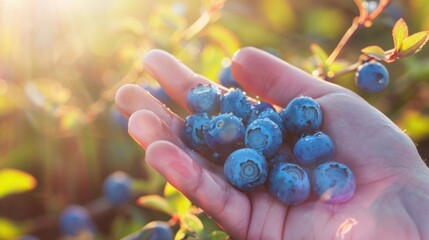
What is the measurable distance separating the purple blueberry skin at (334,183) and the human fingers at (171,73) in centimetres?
43

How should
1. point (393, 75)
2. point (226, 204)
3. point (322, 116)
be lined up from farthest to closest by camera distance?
1. point (393, 75)
2. point (322, 116)
3. point (226, 204)

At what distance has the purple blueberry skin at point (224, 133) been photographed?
1556 mm

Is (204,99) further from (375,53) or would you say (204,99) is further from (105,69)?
(105,69)

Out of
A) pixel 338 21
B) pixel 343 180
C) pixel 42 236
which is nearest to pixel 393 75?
pixel 338 21

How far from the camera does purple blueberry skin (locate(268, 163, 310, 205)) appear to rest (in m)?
1.49

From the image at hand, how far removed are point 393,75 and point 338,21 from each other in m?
0.37

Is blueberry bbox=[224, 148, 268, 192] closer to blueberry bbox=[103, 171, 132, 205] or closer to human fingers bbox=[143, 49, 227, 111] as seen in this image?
human fingers bbox=[143, 49, 227, 111]

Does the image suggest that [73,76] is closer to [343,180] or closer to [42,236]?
[42,236]

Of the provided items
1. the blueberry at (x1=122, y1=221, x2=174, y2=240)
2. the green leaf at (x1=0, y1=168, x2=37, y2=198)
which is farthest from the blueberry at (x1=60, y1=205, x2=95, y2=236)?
the blueberry at (x1=122, y1=221, x2=174, y2=240)

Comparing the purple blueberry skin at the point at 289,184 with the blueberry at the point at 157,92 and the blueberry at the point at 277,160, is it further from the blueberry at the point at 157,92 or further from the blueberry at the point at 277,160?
the blueberry at the point at 157,92

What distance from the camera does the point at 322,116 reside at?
171 cm

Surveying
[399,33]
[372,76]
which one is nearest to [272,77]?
[372,76]

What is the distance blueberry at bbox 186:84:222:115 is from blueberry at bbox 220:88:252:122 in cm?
3

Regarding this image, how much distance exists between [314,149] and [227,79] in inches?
19.4
